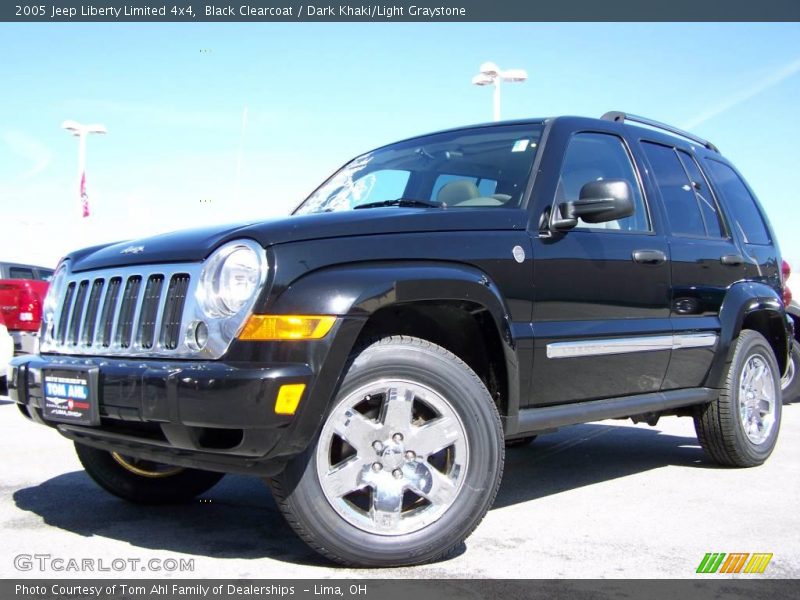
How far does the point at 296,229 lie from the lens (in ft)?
10.1

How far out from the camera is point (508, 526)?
3.85 meters

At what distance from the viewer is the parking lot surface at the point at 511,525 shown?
3.19m

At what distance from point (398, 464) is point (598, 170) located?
6.97ft

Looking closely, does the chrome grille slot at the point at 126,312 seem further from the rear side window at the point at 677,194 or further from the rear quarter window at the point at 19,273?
the rear quarter window at the point at 19,273

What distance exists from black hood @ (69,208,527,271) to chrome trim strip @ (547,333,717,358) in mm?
591

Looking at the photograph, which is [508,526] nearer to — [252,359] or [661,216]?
[252,359]

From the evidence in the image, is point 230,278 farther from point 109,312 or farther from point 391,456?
point 391,456

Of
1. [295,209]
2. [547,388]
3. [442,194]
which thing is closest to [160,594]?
[547,388]

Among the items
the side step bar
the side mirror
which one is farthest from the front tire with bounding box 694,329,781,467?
the side mirror

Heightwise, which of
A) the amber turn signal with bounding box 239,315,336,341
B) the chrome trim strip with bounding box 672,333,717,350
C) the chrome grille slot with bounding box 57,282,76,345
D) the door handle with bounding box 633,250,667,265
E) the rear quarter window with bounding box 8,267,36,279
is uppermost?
the door handle with bounding box 633,250,667,265

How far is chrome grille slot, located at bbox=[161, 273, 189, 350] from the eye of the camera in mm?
3088

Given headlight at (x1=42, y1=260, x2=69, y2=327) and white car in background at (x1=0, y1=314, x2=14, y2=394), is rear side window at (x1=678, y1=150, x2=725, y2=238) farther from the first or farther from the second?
white car in background at (x1=0, y1=314, x2=14, y2=394)

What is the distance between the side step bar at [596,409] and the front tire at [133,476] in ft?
5.60

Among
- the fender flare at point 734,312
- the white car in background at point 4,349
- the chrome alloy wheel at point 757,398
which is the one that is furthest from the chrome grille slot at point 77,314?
the white car in background at point 4,349
